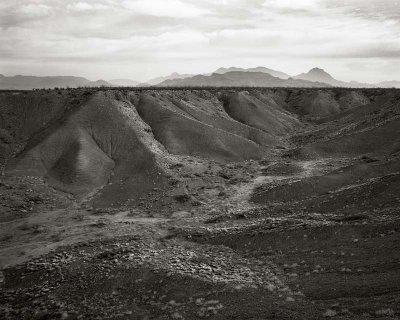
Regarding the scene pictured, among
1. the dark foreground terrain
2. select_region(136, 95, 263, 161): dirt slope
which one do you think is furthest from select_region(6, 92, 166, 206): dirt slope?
select_region(136, 95, 263, 161): dirt slope

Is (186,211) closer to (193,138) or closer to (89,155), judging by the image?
(89,155)

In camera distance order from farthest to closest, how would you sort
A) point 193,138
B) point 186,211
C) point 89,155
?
point 193,138
point 89,155
point 186,211

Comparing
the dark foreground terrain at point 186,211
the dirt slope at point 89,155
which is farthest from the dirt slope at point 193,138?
the dirt slope at point 89,155

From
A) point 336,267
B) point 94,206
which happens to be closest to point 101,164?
point 94,206

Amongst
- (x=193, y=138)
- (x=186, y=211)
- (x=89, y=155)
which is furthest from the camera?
(x=193, y=138)

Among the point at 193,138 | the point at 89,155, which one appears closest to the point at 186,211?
the point at 89,155

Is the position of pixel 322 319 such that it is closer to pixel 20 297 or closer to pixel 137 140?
pixel 20 297

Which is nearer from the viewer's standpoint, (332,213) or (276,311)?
(276,311)

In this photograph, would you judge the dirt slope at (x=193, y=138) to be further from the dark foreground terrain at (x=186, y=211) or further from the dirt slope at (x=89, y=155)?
the dirt slope at (x=89, y=155)
